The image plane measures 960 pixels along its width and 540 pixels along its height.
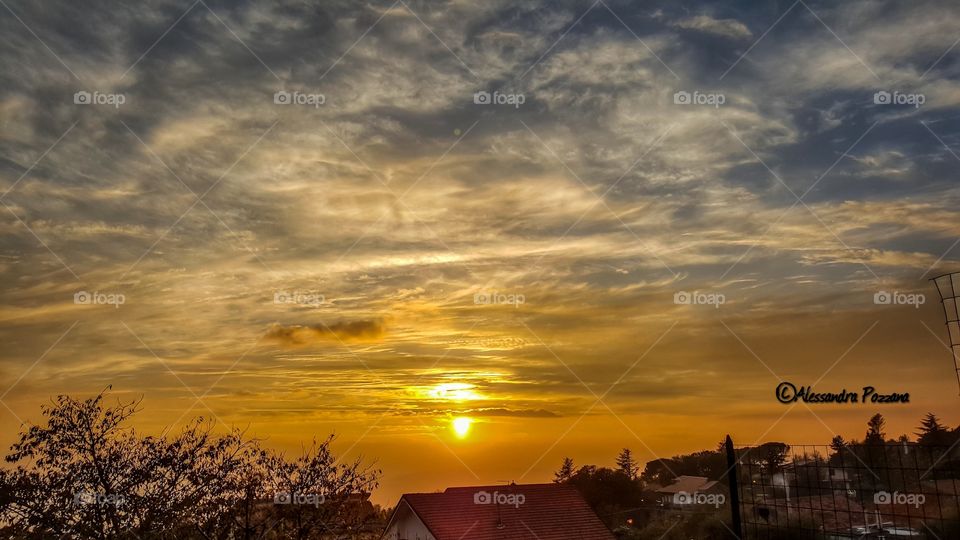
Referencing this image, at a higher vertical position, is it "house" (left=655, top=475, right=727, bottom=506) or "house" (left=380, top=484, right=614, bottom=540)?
"house" (left=655, top=475, right=727, bottom=506)

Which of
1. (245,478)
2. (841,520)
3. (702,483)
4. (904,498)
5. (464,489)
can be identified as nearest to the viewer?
(245,478)

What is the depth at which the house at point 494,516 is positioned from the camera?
32.2 meters

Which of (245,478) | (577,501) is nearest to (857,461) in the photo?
(577,501)

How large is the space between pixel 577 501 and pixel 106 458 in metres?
25.4

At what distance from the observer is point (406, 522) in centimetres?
3403

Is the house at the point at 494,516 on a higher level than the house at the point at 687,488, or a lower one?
lower

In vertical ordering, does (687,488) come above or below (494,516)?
above

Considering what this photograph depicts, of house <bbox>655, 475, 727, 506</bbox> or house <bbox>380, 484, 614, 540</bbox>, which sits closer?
house <bbox>380, 484, 614, 540</bbox>

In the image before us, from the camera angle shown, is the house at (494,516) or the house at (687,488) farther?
the house at (687,488)

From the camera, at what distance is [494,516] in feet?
109

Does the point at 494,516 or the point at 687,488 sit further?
the point at 687,488

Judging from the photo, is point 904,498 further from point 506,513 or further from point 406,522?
point 406,522

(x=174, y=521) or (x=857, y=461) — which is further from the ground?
(x=857, y=461)

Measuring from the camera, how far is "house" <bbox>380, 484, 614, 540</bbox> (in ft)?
106
